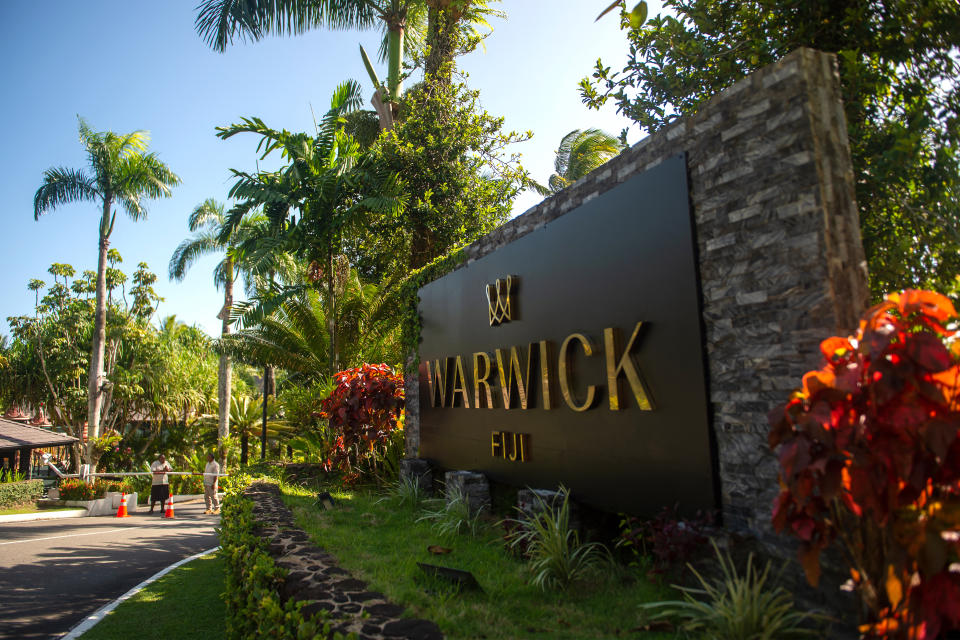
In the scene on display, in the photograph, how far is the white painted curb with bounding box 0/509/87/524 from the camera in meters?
15.2

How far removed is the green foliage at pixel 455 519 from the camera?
617 centimetres

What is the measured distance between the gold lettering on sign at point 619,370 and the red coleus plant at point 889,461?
1.65 m

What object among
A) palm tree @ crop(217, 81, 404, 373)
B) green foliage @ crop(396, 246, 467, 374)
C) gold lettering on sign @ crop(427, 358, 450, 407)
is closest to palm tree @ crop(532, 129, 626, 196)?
palm tree @ crop(217, 81, 404, 373)

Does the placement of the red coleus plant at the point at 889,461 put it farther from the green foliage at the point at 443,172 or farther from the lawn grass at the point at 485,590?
the green foliage at the point at 443,172

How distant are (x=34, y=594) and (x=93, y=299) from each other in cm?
2336

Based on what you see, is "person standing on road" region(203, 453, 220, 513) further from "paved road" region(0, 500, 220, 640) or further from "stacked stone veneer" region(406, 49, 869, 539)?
"stacked stone veneer" region(406, 49, 869, 539)

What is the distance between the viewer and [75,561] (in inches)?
358

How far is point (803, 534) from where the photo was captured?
250cm

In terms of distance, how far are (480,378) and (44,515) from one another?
1624cm

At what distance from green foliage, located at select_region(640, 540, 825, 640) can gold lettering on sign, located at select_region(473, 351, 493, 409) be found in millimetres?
3633

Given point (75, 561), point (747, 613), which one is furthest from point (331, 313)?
point (747, 613)

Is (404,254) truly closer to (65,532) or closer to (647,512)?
(65,532)

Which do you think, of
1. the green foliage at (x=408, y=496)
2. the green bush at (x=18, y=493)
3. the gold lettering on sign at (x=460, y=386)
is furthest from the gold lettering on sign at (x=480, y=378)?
the green bush at (x=18, y=493)

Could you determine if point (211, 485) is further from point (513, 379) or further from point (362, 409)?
point (513, 379)
